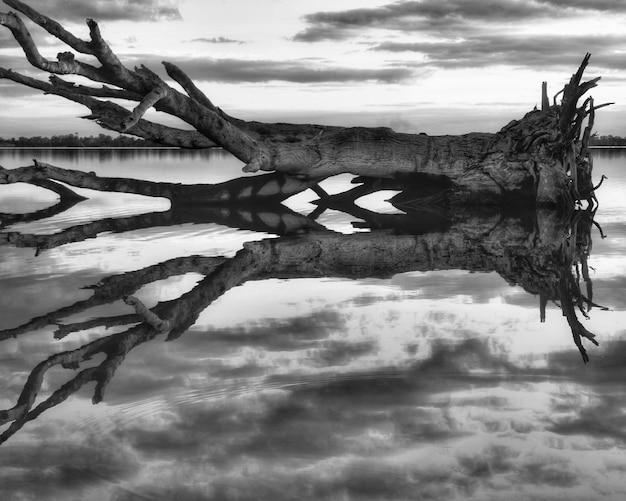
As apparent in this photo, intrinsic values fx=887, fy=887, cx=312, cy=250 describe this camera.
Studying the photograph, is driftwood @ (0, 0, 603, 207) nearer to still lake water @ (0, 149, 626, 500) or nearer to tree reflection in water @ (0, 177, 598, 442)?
tree reflection in water @ (0, 177, 598, 442)

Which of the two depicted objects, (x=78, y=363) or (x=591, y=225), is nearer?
(x=78, y=363)

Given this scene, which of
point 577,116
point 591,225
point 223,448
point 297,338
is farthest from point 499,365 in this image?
point 577,116

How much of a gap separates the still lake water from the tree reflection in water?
3 centimetres

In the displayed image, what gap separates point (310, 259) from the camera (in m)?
8.33

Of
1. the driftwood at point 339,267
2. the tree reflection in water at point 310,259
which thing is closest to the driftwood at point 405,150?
the tree reflection in water at point 310,259

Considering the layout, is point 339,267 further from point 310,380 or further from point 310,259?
point 310,380

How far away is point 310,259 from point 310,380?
4.27 meters

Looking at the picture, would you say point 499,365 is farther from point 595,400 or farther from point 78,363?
point 78,363

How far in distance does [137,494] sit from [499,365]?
7.12 ft

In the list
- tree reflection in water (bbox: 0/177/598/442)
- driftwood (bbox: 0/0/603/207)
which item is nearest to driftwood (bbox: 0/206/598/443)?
tree reflection in water (bbox: 0/177/598/442)

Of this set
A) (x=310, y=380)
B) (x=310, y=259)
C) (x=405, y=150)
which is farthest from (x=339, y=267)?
(x=405, y=150)

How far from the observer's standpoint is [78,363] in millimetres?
4449

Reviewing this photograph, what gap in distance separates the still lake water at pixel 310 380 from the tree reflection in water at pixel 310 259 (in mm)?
33

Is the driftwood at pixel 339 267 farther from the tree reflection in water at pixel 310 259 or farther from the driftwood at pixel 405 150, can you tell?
the driftwood at pixel 405 150
